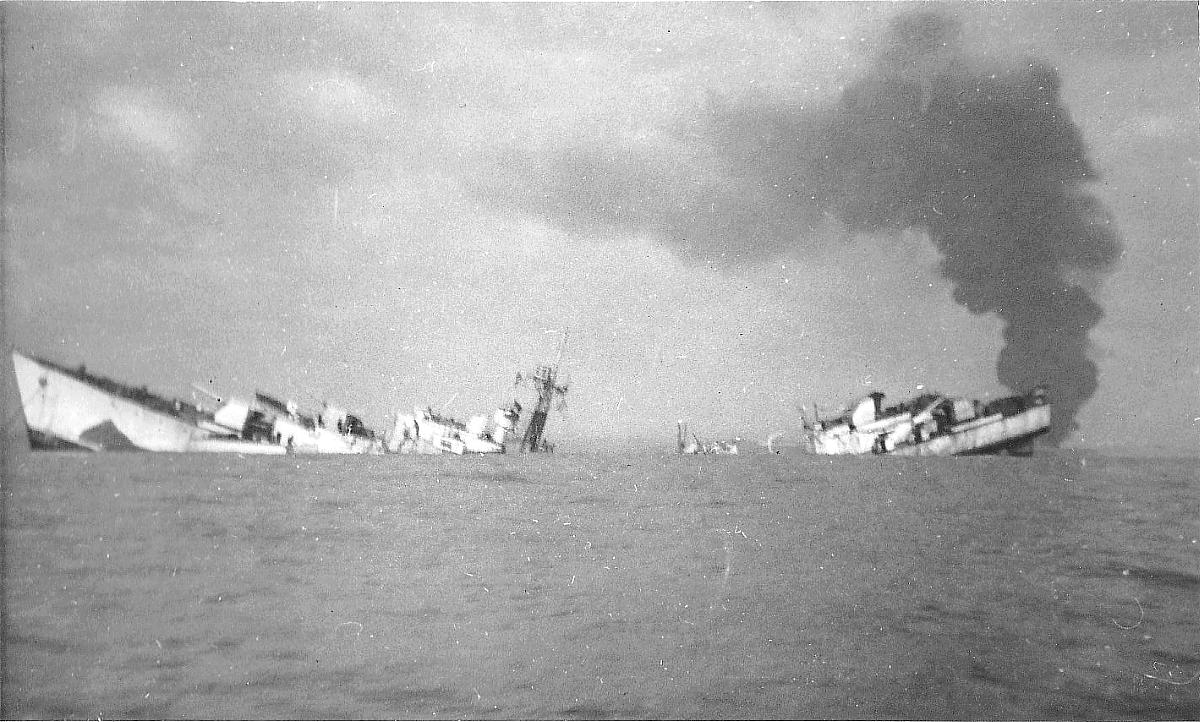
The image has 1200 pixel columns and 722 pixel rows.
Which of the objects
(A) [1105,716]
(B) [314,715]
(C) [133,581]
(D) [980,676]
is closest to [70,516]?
(C) [133,581]

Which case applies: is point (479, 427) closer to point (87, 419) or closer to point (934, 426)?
point (87, 419)

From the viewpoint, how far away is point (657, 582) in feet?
13.9

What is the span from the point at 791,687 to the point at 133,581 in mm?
3662

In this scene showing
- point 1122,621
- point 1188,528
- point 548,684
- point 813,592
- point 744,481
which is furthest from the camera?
point 744,481

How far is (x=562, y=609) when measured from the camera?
3.85m

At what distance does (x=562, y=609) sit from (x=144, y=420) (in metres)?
4.10

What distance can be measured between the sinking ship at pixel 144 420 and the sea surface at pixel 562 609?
0.92ft

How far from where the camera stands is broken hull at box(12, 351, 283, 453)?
4.04 metres

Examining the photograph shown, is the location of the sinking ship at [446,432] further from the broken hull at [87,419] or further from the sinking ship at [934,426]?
the sinking ship at [934,426]

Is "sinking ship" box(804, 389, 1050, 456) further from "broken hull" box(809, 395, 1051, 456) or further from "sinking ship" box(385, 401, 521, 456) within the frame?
"sinking ship" box(385, 401, 521, 456)

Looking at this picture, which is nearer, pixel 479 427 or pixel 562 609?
pixel 562 609

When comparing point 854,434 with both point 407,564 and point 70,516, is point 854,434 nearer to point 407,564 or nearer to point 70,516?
point 407,564

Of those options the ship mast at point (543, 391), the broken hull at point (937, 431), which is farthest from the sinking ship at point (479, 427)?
the broken hull at point (937, 431)

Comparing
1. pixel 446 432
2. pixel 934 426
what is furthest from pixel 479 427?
pixel 934 426
